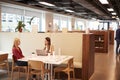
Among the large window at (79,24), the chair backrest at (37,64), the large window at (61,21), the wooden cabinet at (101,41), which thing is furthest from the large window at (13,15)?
the large window at (79,24)

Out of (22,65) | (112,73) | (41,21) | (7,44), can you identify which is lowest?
(112,73)

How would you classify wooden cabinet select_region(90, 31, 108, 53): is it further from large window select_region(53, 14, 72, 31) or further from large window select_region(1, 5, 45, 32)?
large window select_region(53, 14, 72, 31)

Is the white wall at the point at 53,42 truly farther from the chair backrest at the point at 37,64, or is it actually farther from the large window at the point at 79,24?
the large window at the point at 79,24

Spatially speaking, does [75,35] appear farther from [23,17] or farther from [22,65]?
[23,17]

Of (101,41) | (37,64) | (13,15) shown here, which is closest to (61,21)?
(13,15)

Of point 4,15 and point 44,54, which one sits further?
point 4,15

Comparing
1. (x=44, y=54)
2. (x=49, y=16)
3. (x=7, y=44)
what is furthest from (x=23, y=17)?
(x=44, y=54)

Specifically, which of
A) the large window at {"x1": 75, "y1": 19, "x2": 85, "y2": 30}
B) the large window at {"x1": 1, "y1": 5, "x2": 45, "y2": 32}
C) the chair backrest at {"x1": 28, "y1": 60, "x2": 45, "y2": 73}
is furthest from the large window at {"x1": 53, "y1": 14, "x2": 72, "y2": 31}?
the chair backrest at {"x1": 28, "y1": 60, "x2": 45, "y2": 73}

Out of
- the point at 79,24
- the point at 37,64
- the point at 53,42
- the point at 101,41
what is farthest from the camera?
the point at 79,24

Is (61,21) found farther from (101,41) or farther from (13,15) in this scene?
(101,41)

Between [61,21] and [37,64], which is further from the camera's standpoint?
[61,21]

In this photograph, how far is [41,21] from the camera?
1557cm

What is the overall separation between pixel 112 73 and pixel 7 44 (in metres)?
3.89

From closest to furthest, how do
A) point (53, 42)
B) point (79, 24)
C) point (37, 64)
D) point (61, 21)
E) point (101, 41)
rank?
point (37, 64), point (53, 42), point (101, 41), point (61, 21), point (79, 24)
